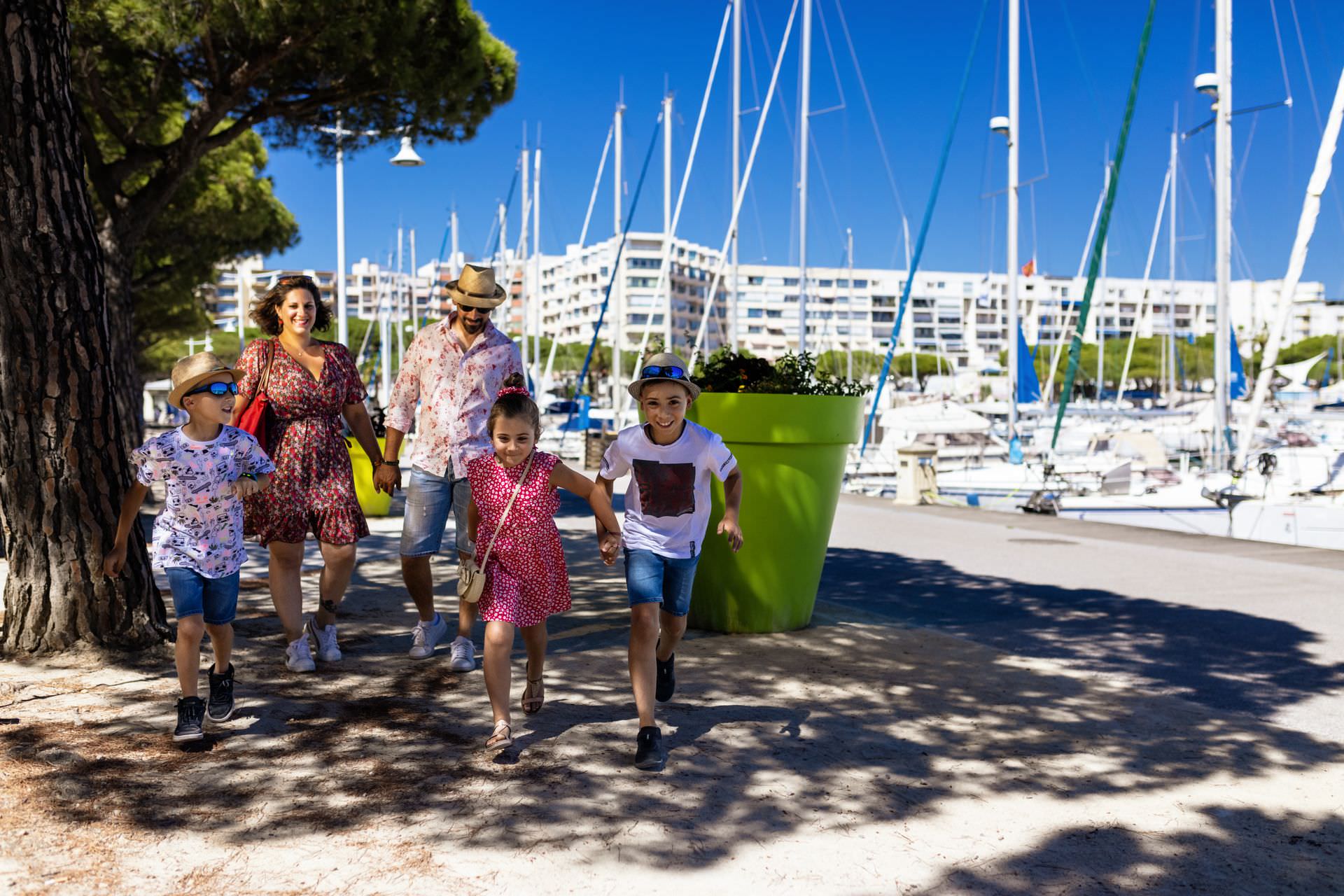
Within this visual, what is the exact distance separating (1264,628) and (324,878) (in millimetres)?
5652

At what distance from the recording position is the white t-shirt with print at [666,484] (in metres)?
4.54

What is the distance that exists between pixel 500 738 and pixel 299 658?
1.61m

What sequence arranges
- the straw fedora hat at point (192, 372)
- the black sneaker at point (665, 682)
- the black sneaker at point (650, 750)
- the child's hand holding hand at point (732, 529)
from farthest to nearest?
1. the black sneaker at point (665, 682)
2. the child's hand holding hand at point (732, 529)
3. the straw fedora hat at point (192, 372)
4. the black sneaker at point (650, 750)

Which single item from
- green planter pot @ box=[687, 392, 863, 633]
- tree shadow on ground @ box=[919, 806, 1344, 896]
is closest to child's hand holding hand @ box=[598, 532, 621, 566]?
tree shadow on ground @ box=[919, 806, 1344, 896]

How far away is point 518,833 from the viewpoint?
11.4ft

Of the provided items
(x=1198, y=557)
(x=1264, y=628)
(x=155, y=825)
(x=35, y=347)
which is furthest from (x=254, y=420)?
(x=1198, y=557)

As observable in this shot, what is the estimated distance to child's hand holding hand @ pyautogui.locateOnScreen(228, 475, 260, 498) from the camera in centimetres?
444

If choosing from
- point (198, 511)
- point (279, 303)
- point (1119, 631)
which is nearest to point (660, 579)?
point (198, 511)

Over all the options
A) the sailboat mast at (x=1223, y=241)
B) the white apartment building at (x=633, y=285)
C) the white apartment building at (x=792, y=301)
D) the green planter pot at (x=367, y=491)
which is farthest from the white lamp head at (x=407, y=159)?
the white apartment building at (x=633, y=285)

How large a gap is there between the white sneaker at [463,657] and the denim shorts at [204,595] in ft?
→ 3.98

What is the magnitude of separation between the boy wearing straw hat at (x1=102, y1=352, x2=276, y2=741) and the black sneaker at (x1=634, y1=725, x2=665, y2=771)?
1498 mm

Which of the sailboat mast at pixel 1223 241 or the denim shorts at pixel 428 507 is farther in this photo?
the sailboat mast at pixel 1223 241

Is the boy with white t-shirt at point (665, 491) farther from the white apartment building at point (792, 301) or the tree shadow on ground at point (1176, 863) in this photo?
the white apartment building at point (792, 301)

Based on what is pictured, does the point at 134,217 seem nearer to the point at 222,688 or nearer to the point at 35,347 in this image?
the point at 35,347
